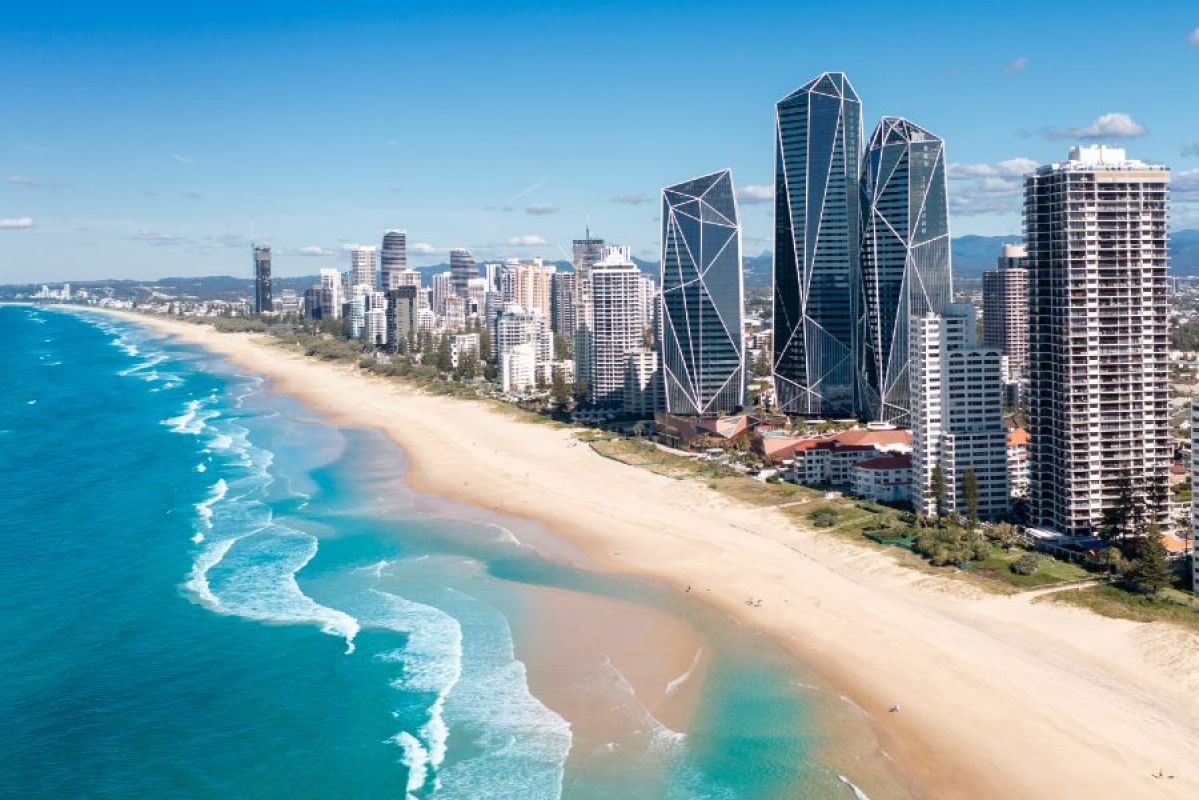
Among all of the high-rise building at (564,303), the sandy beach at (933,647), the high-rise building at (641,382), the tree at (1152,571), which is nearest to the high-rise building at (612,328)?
the high-rise building at (641,382)

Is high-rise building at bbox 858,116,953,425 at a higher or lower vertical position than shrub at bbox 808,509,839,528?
higher

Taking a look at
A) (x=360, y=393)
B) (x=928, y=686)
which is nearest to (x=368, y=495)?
(x=928, y=686)

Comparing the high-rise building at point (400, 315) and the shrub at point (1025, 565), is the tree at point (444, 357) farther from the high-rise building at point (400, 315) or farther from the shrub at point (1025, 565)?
the shrub at point (1025, 565)

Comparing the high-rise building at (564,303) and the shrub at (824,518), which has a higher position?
the high-rise building at (564,303)

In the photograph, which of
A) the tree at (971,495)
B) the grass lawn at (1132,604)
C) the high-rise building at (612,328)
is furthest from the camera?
the high-rise building at (612,328)

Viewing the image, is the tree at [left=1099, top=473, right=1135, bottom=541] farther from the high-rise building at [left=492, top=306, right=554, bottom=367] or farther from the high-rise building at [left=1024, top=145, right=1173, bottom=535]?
the high-rise building at [left=492, top=306, right=554, bottom=367]

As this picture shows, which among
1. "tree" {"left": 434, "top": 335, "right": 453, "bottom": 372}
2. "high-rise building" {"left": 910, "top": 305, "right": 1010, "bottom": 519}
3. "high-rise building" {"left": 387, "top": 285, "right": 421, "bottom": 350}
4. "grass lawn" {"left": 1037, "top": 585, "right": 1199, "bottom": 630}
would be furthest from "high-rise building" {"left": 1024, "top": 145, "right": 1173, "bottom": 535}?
"high-rise building" {"left": 387, "top": 285, "right": 421, "bottom": 350}
